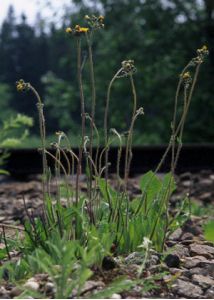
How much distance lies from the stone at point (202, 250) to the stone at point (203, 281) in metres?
0.40

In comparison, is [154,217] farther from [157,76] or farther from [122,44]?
[122,44]

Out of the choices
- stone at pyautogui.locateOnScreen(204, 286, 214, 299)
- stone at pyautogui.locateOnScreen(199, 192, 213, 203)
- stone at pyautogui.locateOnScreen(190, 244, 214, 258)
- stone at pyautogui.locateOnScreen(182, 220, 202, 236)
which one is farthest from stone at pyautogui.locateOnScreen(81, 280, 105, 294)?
stone at pyautogui.locateOnScreen(199, 192, 213, 203)

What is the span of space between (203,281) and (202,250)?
546 mm

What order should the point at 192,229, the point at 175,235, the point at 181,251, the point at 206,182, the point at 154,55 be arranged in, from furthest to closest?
the point at 154,55, the point at 206,182, the point at 192,229, the point at 175,235, the point at 181,251

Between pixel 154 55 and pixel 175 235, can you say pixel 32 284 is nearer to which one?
pixel 175 235

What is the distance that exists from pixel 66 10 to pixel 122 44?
8.71 feet

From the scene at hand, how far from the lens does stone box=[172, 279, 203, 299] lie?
7.14ft

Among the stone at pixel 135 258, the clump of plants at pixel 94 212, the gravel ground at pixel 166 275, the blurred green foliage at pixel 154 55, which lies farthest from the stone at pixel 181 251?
the blurred green foliage at pixel 154 55

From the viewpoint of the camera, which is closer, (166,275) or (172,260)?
(166,275)

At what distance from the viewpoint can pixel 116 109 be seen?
60.8 ft

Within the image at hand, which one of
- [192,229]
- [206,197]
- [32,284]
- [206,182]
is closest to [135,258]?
[32,284]

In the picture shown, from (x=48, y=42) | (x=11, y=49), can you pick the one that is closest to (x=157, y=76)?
(x=48, y=42)

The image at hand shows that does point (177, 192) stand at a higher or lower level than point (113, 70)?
lower

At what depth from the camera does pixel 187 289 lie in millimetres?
2203
